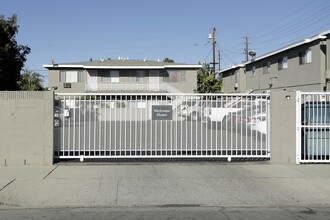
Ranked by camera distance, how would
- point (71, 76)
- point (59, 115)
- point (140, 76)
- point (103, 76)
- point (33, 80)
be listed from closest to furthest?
point (59, 115) < point (103, 76) < point (140, 76) < point (71, 76) < point (33, 80)

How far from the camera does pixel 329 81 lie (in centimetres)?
2614

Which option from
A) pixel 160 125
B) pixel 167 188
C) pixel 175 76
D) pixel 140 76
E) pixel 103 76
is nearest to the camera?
pixel 167 188

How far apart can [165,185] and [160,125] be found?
2926mm

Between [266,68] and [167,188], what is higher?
[266,68]

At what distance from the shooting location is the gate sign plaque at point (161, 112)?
1161 centimetres

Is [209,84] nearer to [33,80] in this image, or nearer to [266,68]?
[266,68]

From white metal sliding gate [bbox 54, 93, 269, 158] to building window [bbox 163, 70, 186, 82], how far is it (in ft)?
129

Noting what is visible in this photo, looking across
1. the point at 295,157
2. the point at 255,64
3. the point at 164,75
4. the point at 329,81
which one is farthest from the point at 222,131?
the point at 164,75

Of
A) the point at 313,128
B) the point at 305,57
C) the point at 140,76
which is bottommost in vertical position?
the point at 313,128

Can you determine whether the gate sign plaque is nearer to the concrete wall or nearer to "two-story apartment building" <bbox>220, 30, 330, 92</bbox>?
the concrete wall

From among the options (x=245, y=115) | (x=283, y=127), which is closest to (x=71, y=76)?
(x=245, y=115)

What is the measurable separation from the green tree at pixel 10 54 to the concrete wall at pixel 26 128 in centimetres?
1319

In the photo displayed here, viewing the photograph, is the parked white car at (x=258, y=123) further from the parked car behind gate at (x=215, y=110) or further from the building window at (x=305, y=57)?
the building window at (x=305, y=57)

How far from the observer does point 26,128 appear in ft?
35.7
